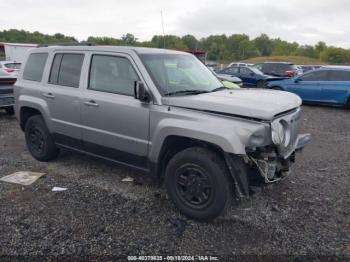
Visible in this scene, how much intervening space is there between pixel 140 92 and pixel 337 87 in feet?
35.1

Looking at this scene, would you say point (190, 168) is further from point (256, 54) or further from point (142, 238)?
point (256, 54)

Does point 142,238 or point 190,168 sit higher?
point 190,168

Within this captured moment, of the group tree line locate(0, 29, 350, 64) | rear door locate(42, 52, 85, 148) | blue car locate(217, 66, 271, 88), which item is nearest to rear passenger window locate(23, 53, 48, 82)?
rear door locate(42, 52, 85, 148)

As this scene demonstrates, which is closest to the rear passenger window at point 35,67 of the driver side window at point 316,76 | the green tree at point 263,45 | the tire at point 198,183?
the tire at point 198,183

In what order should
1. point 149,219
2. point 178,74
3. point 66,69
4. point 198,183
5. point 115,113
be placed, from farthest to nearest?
point 66,69 → point 178,74 → point 115,113 → point 149,219 → point 198,183

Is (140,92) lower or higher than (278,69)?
lower

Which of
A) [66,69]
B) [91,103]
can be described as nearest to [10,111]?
[66,69]

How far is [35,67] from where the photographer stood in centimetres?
548

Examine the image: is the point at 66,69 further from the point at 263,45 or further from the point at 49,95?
the point at 263,45

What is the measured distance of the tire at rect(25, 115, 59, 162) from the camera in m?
5.38

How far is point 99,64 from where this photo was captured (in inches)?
176

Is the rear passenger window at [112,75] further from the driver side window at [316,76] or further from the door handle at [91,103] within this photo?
the driver side window at [316,76]

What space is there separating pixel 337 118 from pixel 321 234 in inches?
319

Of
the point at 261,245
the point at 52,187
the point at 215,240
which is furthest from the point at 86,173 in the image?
the point at 261,245
